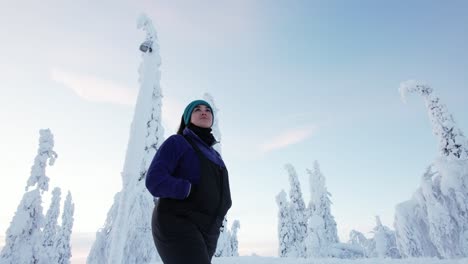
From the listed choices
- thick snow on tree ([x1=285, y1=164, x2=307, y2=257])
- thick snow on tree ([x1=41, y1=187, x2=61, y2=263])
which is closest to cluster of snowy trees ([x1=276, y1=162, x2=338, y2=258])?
thick snow on tree ([x1=285, y1=164, x2=307, y2=257])

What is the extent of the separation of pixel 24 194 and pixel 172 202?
27444 millimetres

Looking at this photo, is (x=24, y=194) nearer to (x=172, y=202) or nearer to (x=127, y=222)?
(x=127, y=222)

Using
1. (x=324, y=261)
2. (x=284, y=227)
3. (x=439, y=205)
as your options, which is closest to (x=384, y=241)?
(x=284, y=227)

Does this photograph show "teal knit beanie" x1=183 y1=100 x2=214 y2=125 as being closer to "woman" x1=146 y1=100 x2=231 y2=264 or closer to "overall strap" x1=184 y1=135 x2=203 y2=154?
"woman" x1=146 y1=100 x2=231 y2=264

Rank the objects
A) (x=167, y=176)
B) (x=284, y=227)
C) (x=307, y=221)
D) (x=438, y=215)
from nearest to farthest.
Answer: (x=167, y=176), (x=438, y=215), (x=307, y=221), (x=284, y=227)

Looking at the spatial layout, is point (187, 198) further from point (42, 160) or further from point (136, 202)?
point (42, 160)

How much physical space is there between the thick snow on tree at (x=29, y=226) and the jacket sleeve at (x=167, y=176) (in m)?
27.1

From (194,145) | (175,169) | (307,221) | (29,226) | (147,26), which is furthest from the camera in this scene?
(307,221)

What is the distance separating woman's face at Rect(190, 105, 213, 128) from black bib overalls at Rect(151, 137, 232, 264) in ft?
0.73

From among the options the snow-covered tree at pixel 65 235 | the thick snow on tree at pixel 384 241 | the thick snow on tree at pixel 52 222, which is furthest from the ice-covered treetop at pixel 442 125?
the snow-covered tree at pixel 65 235

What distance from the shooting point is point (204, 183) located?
2748mm

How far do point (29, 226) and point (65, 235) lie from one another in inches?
880

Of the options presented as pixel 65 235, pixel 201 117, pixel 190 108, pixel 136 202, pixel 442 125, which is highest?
pixel 442 125

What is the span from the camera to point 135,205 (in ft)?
47.9
